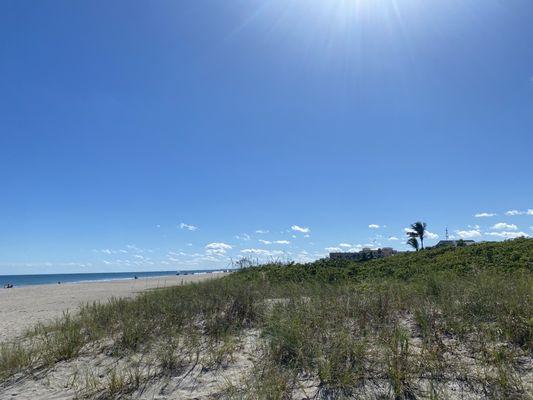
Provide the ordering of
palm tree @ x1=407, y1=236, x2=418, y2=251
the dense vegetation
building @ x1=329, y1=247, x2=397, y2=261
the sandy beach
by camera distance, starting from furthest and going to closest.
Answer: palm tree @ x1=407, y1=236, x2=418, y2=251 < building @ x1=329, y1=247, x2=397, y2=261 < the sandy beach < the dense vegetation

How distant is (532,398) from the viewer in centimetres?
373

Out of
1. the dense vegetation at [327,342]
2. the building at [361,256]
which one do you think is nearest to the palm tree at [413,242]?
the building at [361,256]

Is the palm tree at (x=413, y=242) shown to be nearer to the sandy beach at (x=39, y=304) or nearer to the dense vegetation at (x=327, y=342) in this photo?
the sandy beach at (x=39, y=304)

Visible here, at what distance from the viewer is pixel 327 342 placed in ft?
17.4

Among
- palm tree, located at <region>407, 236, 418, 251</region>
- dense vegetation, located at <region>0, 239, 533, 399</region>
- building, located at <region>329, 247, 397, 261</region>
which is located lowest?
dense vegetation, located at <region>0, 239, 533, 399</region>

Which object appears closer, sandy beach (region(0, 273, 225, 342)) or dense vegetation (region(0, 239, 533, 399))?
dense vegetation (region(0, 239, 533, 399))

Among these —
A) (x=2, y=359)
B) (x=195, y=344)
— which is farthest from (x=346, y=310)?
(x=2, y=359)

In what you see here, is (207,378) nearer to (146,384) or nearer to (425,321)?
(146,384)

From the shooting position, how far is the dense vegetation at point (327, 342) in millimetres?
4355

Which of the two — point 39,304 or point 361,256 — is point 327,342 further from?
point 361,256

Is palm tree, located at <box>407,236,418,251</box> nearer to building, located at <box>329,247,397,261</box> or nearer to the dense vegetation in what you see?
building, located at <box>329,247,397,261</box>

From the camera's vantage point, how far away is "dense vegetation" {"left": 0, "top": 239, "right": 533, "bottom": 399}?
4.36 meters

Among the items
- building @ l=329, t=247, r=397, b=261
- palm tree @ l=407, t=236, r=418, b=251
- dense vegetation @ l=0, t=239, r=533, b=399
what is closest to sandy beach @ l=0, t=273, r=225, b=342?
dense vegetation @ l=0, t=239, r=533, b=399

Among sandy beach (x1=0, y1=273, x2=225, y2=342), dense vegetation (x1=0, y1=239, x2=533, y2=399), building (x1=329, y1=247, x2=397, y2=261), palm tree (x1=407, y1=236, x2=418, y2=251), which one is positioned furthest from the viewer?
palm tree (x1=407, y1=236, x2=418, y2=251)
